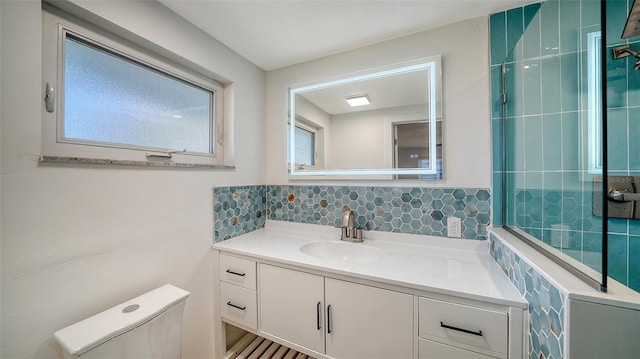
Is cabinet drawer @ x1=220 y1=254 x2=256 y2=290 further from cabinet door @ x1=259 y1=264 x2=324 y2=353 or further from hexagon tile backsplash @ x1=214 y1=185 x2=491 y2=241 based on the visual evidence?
hexagon tile backsplash @ x1=214 y1=185 x2=491 y2=241

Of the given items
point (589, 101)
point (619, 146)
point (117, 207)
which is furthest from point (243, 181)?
point (619, 146)

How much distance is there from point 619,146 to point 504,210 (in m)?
0.55

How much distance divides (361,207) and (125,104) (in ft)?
4.80

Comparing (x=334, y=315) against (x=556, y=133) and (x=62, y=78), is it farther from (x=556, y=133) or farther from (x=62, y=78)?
(x=62, y=78)

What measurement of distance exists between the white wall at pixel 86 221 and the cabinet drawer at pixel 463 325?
4.19 feet

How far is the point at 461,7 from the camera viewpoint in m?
1.22

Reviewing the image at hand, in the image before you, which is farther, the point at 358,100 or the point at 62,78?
the point at 358,100

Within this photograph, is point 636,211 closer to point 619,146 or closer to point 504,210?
point 619,146

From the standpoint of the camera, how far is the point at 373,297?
3.36 ft

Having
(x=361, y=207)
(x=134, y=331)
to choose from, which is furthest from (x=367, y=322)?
(x=134, y=331)

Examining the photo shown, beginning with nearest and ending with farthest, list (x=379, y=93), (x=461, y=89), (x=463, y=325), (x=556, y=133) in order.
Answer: (x=463, y=325)
(x=556, y=133)
(x=461, y=89)
(x=379, y=93)

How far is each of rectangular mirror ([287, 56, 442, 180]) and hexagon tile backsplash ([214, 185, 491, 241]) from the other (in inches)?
4.8

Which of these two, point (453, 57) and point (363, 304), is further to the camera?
point (453, 57)

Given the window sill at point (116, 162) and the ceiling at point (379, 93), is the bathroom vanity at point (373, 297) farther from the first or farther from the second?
the ceiling at point (379, 93)
